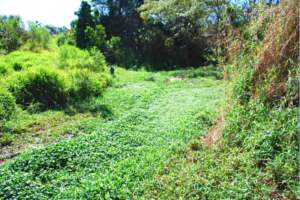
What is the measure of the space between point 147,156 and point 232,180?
4.22 ft

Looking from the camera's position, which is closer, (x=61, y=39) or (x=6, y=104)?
(x=6, y=104)

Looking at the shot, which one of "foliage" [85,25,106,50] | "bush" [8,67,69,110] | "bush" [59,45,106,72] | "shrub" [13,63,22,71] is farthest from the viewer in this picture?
"foliage" [85,25,106,50]

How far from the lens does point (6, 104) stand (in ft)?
14.0

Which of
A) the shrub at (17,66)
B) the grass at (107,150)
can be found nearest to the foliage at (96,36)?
the shrub at (17,66)

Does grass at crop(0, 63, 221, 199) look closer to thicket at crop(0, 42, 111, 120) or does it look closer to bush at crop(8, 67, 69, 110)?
thicket at crop(0, 42, 111, 120)

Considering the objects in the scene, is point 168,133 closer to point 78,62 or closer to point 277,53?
point 277,53

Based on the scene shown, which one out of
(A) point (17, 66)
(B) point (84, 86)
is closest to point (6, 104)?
(B) point (84, 86)

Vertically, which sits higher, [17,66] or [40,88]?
[17,66]

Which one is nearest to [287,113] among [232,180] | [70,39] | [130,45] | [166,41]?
[232,180]

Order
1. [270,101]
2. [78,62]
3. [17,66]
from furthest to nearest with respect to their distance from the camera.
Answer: [78,62], [17,66], [270,101]

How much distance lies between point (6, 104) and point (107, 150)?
304 centimetres

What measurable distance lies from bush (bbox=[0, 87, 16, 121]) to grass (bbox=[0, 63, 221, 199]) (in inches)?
27.1

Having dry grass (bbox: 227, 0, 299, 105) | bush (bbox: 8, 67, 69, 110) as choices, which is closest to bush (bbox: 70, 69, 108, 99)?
bush (bbox: 8, 67, 69, 110)

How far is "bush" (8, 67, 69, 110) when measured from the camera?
4.90 meters
